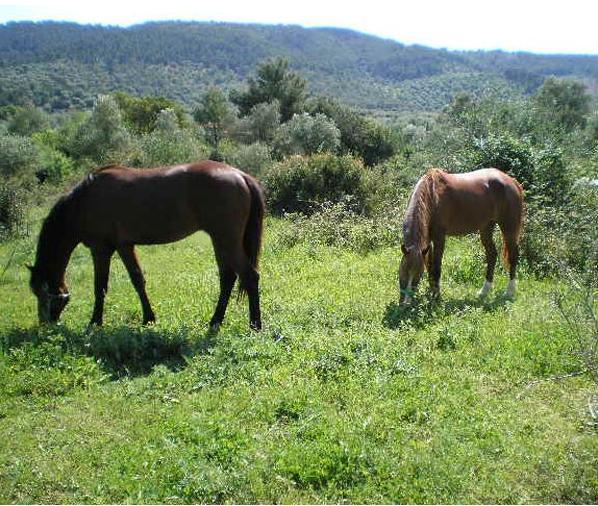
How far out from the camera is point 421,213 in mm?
8172

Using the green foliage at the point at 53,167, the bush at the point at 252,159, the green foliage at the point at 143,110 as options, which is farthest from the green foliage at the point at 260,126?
the green foliage at the point at 143,110

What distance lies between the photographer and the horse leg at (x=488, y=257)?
9.05m

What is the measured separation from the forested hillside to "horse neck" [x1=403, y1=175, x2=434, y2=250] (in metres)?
80.2

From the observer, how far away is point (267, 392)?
5.39 meters

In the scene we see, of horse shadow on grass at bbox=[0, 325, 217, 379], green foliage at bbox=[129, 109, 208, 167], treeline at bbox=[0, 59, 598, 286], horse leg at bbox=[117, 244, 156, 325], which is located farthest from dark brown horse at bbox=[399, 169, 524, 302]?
green foliage at bbox=[129, 109, 208, 167]

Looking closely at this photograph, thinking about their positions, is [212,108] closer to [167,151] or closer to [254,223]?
[167,151]

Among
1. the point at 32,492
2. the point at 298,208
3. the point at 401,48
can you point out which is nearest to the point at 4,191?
the point at 298,208

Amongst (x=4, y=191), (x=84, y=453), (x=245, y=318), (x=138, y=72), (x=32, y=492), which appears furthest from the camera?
(x=138, y=72)

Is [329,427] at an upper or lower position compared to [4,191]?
upper

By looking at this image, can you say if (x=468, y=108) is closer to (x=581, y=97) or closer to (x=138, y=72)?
(x=581, y=97)

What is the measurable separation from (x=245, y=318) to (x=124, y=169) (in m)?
2.72

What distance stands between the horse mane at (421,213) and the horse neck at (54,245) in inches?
189

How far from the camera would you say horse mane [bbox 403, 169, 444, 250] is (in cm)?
796

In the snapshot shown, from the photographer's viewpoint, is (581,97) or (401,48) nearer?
(581,97)
